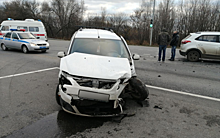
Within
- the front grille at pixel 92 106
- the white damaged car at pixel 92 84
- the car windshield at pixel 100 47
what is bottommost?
the front grille at pixel 92 106

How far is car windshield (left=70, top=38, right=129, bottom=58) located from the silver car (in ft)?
32.1

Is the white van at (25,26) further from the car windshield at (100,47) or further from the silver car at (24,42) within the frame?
the car windshield at (100,47)

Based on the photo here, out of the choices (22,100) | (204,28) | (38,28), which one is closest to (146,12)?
(204,28)

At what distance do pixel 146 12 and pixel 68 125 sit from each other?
39227 millimetres

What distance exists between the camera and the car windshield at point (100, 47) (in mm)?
4848

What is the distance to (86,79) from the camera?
345cm

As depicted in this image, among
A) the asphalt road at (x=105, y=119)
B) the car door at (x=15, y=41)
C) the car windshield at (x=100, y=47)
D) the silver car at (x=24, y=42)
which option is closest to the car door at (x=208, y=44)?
the asphalt road at (x=105, y=119)

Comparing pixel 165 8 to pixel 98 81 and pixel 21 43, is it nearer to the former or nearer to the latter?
pixel 21 43

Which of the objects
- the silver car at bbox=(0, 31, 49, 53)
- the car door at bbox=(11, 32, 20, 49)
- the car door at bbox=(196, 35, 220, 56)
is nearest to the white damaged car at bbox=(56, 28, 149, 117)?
the car door at bbox=(196, 35, 220, 56)

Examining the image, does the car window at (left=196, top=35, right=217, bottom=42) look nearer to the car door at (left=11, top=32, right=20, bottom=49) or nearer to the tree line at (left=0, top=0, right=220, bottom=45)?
the car door at (left=11, top=32, right=20, bottom=49)

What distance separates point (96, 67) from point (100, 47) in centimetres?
140

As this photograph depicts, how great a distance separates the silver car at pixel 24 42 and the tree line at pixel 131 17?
16.9 m

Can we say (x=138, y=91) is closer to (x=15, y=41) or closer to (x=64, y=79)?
(x=64, y=79)

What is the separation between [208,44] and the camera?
10.9 meters
